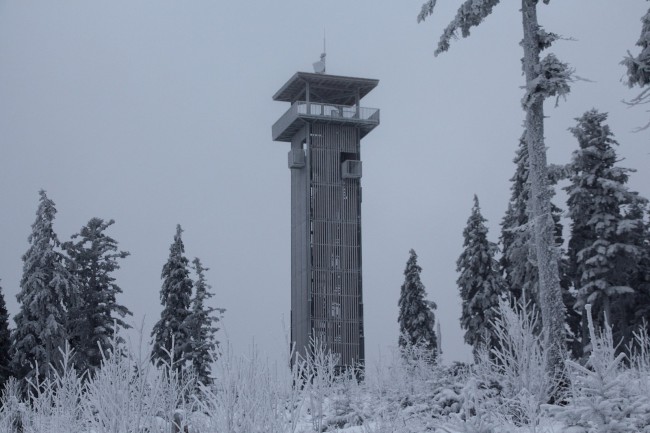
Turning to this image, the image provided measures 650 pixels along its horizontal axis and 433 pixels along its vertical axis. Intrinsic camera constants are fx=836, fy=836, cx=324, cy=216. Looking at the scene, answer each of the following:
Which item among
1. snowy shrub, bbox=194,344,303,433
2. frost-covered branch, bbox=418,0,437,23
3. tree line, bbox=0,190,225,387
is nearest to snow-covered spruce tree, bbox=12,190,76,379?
tree line, bbox=0,190,225,387

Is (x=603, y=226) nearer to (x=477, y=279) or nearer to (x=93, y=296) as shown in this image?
(x=477, y=279)

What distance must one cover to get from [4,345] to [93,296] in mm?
4528

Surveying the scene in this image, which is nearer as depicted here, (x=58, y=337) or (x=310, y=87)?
(x=58, y=337)

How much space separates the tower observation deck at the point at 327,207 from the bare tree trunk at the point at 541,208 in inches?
1110

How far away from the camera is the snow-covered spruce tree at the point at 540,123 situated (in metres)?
18.6

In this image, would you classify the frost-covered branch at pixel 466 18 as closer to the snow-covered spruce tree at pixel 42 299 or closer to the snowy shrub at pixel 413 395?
the snowy shrub at pixel 413 395

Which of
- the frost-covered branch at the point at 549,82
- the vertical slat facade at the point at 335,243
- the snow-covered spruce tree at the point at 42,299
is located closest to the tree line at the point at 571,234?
the frost-covered branch at the point at 549,82

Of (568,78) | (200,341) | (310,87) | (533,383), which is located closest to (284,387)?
(533,383)

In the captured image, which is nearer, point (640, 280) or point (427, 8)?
point (427, 8)

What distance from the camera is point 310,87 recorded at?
5162 cm

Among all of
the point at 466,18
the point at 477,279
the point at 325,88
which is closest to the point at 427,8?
the point at 466,18

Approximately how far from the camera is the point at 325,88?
171 feet

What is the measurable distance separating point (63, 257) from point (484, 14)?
23282mm

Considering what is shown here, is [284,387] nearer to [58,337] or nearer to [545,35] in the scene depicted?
[545,35]
